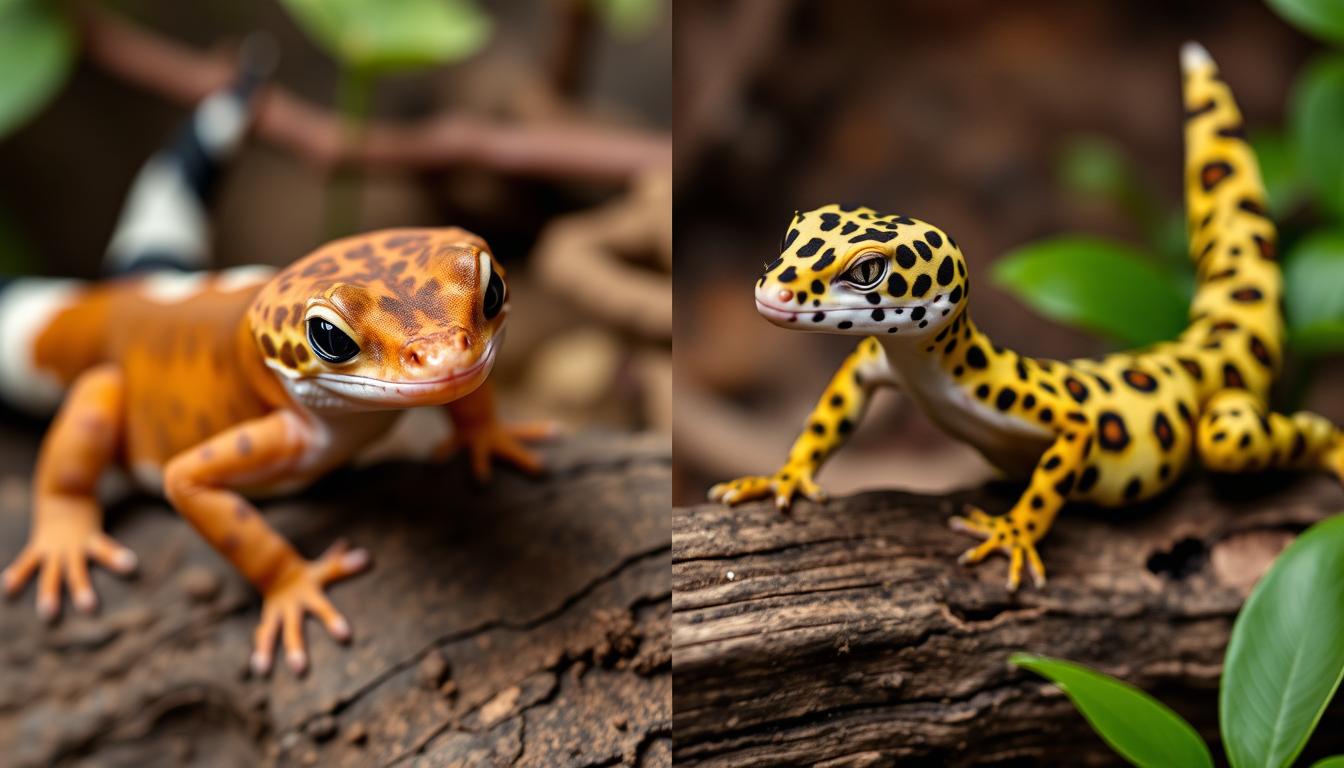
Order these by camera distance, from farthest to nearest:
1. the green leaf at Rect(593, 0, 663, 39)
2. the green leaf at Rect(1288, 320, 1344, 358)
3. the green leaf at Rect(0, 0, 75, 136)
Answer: the green leaf at Rect(593, 0, 663, 39) → the green leaf at Rect(0, 0, 75, 136) → the green leaf at Rect(1288, 320, 1344, 358)

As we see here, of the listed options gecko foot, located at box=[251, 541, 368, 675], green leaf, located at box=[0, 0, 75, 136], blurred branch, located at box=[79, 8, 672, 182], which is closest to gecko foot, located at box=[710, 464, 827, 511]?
gecko foot, located at box=[251, 541, 368, 675]

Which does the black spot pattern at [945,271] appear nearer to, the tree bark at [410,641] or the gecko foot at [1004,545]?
the gecko foot at [1004,545]

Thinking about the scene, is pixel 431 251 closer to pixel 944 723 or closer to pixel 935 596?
pixel 935 596

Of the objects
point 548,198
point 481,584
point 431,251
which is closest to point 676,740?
point 481,584

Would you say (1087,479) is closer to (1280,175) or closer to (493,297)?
(493,297)

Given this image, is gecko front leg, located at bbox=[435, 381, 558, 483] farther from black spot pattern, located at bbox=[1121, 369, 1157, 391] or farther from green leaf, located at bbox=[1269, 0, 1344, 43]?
green leaf, located at bbox=[1269, 0, 1344, 43]
